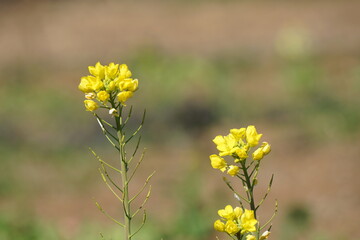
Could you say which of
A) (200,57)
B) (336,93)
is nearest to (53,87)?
(200,57)

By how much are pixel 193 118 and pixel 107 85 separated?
6.27 meters

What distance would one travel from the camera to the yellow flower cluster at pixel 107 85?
7.70ft

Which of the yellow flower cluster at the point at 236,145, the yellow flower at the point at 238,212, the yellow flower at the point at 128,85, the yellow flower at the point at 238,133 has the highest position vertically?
the yellow flower at the point at 128,85

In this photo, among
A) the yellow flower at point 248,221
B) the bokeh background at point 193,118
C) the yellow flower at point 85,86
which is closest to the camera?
the yellow flower at point 248,221

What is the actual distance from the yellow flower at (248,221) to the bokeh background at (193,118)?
79.0 inches

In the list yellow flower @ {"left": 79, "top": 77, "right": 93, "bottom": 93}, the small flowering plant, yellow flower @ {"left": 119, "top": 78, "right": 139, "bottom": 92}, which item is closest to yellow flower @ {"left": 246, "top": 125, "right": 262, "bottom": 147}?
the small flowering plant

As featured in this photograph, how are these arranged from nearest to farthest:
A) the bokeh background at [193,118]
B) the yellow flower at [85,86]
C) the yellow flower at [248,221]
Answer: the yellow flower at [248,221] → the yellow flower at [85,86] → the bokeh background at [193,118]

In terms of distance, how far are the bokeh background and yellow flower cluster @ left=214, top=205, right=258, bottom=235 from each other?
77.5 inches

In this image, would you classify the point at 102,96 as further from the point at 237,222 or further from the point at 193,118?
the point at 193,118

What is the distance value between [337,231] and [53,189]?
2.77 meters

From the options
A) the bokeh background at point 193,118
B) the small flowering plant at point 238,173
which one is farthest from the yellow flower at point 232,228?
the bokeh background at point 193,118

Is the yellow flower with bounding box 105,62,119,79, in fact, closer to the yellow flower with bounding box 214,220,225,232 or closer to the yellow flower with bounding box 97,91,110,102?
the yellow flower with bounding box 97,91,110,102

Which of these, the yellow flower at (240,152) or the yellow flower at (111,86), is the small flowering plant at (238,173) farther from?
the yellow flower at (111,86)

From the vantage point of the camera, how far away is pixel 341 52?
11742 mm
